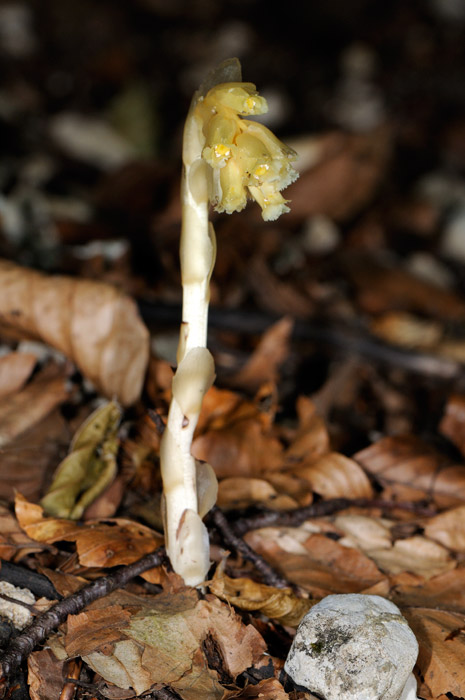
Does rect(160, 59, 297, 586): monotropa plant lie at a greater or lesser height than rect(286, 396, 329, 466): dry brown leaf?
greater

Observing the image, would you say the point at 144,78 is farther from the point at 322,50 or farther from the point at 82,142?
the point at 322,50

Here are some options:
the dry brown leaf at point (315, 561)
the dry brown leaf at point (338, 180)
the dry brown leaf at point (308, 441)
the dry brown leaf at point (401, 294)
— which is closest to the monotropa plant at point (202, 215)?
the dry brown leaf at point (315, 561)

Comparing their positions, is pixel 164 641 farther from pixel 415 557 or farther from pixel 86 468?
pixel 415 557

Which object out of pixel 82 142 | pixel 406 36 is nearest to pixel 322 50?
pixel 406 36

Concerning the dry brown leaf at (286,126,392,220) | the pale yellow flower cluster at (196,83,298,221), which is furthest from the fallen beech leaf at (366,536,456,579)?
the dry brown leaf at (286,126,392,220)

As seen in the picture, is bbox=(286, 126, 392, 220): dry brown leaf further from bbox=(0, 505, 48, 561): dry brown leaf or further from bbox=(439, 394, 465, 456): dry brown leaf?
bbox=(0, 505, 48, 561): dry brown leaf

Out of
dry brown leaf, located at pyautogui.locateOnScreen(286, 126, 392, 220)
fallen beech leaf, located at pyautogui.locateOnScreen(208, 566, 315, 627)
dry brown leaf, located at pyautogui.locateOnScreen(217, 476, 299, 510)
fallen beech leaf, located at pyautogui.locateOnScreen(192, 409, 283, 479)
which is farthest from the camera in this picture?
dry brown leaf, located at pyautogui.locateOnScreen(286, 126, 392, 220)
